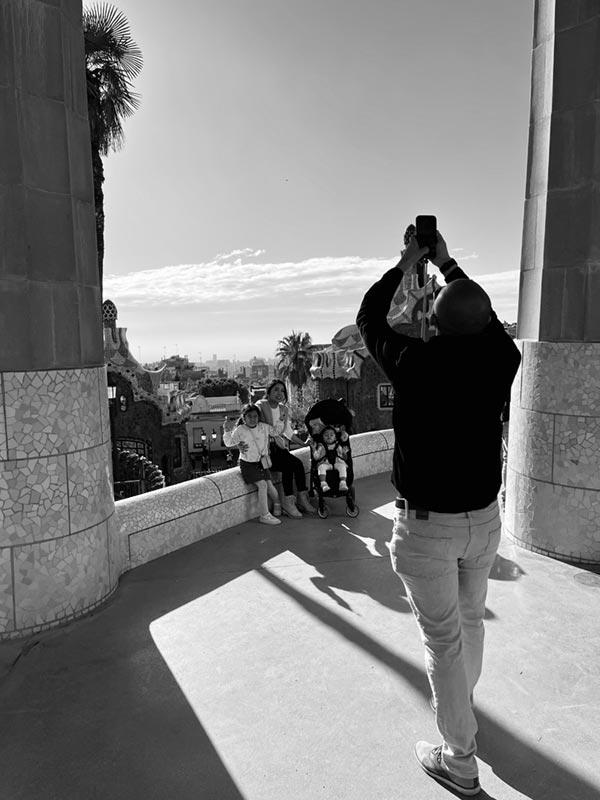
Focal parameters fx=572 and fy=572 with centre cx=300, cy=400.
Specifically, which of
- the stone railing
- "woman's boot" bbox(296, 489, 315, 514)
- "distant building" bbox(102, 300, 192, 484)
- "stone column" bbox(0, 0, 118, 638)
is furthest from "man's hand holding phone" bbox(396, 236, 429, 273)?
"distant building" bbox(102, 300, 192, 484)

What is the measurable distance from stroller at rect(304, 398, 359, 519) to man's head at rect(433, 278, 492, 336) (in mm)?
4202

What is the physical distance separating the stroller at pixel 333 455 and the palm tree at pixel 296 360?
40717 mm

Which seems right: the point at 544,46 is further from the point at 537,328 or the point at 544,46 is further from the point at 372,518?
the point at 372,518

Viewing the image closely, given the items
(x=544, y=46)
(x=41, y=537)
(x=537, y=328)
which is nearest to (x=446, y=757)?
(x=41, y=537)

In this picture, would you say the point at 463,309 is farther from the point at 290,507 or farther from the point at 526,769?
the point at 290,507

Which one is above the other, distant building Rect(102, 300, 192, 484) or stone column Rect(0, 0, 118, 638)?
stone column Rect(0, 0, 118, 638)

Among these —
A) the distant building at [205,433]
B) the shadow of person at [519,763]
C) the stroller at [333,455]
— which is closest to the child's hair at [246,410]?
the stroller at [333,455]

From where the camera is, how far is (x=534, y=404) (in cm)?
509

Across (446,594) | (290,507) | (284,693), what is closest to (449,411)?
(446,594)

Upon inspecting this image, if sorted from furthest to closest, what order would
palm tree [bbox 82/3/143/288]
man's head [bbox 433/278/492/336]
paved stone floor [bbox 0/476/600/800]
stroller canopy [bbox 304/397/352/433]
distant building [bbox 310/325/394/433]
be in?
distant building [bbox 310/325/394/433] → palm tree [bbox 82/3/143/288] → stroller canopy [bbox 304/397/352/433] → paved stone floor [bbox 0/476/600/800] → man's head [bbox 433/278/492/336]

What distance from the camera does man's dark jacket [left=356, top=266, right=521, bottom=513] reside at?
2.16m

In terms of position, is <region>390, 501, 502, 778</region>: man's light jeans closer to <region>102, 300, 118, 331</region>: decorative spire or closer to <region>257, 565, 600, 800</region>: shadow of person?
<region>257, 565, 600, 800</region>: shadow of person

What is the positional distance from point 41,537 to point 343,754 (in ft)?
7.68

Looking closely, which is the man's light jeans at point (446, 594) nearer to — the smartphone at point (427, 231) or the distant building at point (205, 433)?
the smartphone at point (427, 231)
